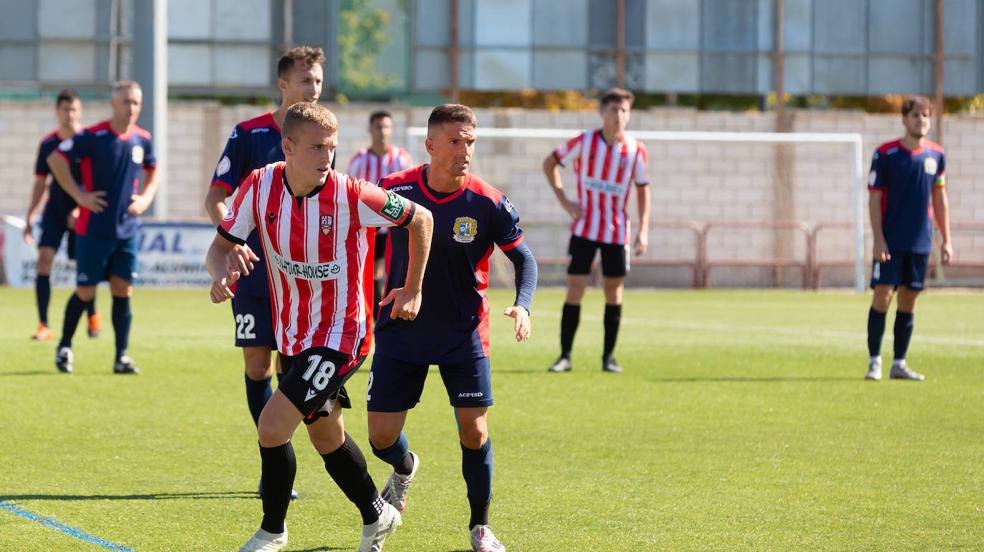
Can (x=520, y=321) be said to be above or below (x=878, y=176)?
below

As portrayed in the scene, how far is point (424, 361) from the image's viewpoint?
216 inches

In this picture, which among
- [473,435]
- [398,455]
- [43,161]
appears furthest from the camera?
[43,161]

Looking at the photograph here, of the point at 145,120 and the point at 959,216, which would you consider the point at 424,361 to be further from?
the point at 959,216

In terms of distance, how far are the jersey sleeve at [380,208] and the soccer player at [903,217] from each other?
20.6ft

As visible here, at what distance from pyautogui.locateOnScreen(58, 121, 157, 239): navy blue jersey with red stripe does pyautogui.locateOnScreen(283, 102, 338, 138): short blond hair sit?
6.03 meters

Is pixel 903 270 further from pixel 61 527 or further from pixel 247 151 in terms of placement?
pixel 61 527

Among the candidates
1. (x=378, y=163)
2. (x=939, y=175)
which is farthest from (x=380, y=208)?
(x=378, y=163)

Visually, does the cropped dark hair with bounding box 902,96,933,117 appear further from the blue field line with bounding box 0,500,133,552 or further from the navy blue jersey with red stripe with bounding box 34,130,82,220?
the navy blue jersey with red stripe with bounding box 34,130,82,220

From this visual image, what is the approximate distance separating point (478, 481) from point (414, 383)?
1.55 feet

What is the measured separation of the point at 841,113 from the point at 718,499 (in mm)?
21301

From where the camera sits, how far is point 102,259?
10664 mm

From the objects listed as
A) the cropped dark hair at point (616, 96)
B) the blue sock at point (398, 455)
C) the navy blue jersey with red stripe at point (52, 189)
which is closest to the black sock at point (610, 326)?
the cropped dark hair at point (616, 96)

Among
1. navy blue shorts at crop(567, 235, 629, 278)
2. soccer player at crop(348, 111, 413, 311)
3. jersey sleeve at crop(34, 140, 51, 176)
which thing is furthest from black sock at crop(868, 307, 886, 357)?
jersey sleeve at crop(34, 140, 51, 176)

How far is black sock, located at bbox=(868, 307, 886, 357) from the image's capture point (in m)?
10.8
